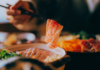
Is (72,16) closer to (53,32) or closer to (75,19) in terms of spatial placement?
(75,19)

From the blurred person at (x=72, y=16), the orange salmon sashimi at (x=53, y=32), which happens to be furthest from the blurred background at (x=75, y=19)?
the orange salmon sashimi at (x=53, y=32)

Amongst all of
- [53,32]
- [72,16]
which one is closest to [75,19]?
[72,16]

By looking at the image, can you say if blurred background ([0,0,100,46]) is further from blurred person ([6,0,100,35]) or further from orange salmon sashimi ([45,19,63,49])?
orange salmon sashimi ([45,19,63,49])

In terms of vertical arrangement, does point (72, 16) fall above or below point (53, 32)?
above

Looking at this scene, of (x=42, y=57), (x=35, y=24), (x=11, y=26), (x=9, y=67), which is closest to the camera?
(x=9, y=67)

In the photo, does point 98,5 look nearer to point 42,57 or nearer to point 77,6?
point 77,6

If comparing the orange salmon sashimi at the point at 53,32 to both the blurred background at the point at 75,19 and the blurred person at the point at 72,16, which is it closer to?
the blurred person at the point at 72,16

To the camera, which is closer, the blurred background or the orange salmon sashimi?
the orange salmon sashimi

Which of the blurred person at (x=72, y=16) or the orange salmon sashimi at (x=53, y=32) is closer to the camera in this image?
the orange salmon sashimi at (x=53, y=32)

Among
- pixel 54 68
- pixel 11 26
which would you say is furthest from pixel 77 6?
pixel 54 68

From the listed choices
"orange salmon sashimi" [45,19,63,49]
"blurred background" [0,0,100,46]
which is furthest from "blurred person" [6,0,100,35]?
"orange salmon sashimi" [45,19,63,49]

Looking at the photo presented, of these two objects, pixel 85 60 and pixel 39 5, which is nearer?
pixel 85 60
